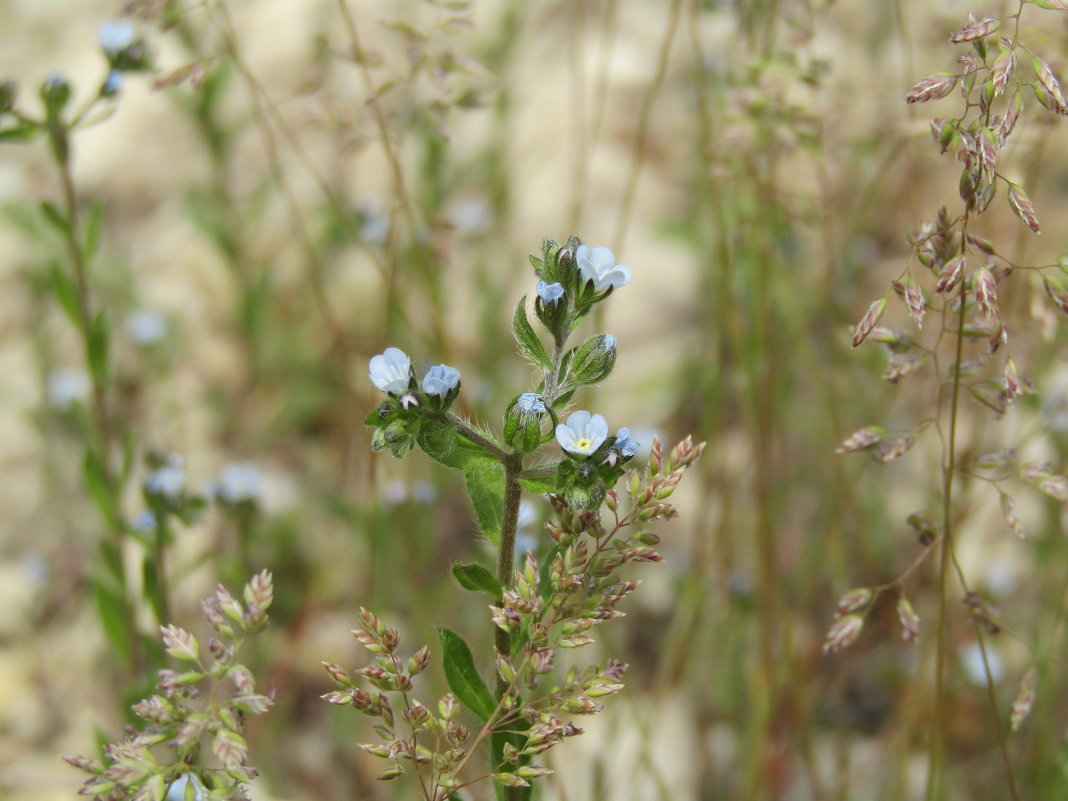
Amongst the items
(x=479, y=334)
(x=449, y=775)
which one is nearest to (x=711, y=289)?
(x=479, y=334)

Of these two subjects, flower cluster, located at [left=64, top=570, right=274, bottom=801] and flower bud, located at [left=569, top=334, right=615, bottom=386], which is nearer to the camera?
flower cluster, located at [left=64, top=570, right=274, bottom=801]

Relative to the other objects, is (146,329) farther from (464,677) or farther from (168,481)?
(464,677)

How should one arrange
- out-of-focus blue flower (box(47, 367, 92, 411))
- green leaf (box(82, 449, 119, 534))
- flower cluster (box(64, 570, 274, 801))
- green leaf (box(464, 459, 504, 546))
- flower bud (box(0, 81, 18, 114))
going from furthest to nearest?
out-of-focus blue flower (box(47, 367, 92, 411)), green leaf (box(82, 449, 119, 534)), flower bud (box(0, 81, 18, 114)), green leaf (box(464, 459, 504, 546)), flower cluster (box(64, 570, 274, 801))

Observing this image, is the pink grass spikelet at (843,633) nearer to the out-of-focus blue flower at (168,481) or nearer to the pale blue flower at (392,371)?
the pale blue flower at (392,371)

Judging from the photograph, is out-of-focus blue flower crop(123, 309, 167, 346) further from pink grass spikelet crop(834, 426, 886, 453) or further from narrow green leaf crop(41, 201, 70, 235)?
pink grass spikelet crop(834, 426, 886, 453)

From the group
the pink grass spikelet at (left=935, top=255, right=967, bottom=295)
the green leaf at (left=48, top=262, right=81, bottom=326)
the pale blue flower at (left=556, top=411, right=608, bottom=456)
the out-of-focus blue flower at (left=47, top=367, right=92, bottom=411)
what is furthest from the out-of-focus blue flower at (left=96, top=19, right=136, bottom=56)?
the pink grass spikelet at (left=935, top=255, right=967, bottom=295)
